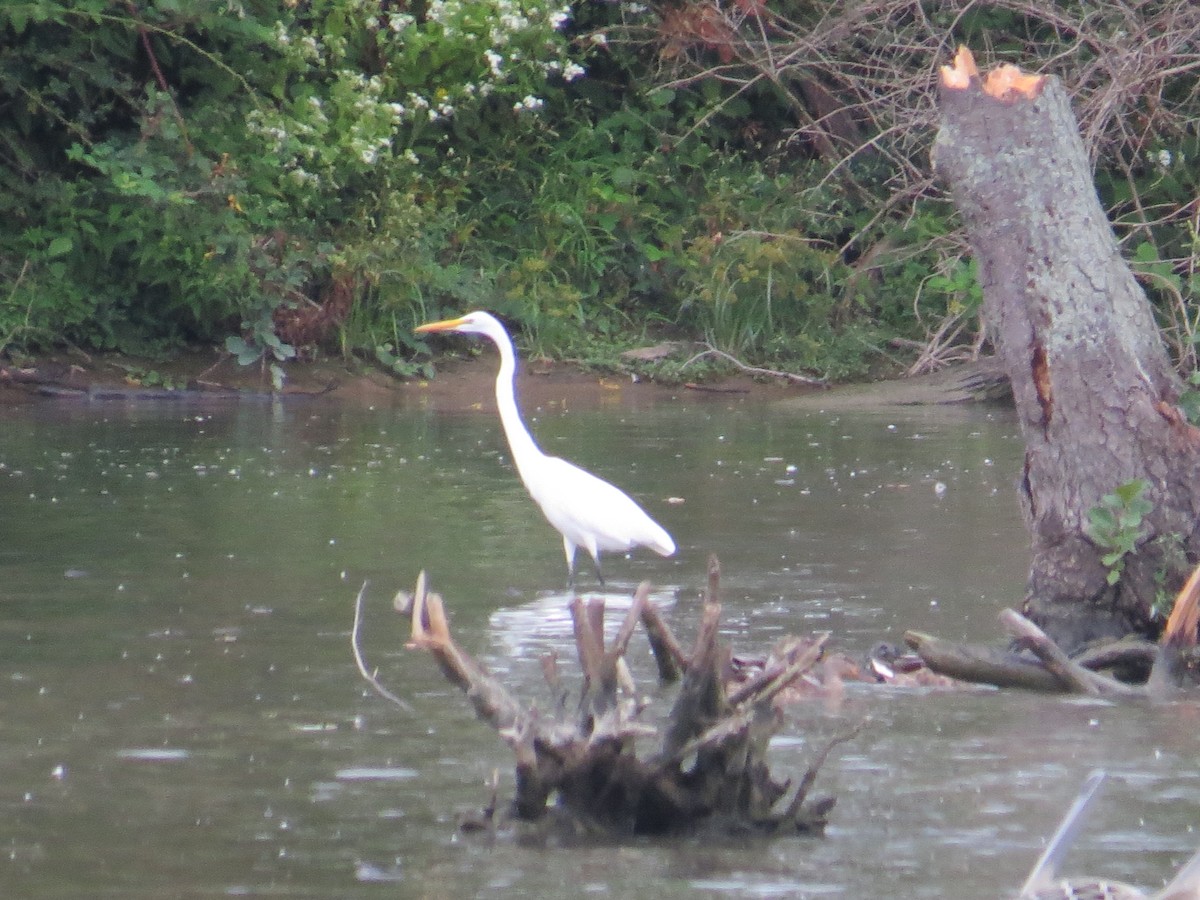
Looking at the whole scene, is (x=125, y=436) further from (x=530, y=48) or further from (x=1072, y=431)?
(x=1072, y=431)

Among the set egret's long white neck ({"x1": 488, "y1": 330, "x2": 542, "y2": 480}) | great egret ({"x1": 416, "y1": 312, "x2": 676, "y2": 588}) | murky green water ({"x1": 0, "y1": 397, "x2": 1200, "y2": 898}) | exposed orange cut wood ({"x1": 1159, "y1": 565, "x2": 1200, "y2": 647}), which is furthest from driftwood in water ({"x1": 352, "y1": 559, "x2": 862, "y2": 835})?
egret's long white neck ({"x1": 488, "y1": 330, "x2": 542, "y2": 480})

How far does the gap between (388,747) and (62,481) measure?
6.27 metres

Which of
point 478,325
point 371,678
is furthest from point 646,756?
point 478,325

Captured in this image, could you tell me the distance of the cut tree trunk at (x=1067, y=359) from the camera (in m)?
6.70

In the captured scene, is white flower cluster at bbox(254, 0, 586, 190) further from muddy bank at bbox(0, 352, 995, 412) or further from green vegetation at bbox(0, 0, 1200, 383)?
muddy bank at bbox(0, 352, 995, 412)

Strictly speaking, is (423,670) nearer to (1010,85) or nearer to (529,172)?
(1010,85)

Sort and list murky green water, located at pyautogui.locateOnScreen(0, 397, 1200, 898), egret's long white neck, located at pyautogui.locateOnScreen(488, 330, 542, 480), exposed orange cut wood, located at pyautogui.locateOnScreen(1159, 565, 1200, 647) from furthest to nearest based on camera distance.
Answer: egret's long white neck, located at pyautogui.locateOnScreen(488, 330, 542, 480) < exposed orange cut wood, located at pyautogui.locateOnScreen(1159, 565, 1200, 647) < murky green water, located at pyautogui.locateOnScreen(0, 397, 1200, 898)

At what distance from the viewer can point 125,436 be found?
14.0 meters

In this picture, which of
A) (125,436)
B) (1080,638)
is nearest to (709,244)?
(125,436)

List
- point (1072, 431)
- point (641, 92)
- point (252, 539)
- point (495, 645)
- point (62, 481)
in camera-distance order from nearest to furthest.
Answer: point (1072, 431), point (495, 645), point (252, 539), point (62, 481), point (641, 92)

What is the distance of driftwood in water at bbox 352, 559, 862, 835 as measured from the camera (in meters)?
4.91

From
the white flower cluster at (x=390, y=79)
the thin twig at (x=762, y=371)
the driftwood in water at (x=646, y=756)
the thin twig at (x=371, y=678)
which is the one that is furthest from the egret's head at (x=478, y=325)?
the thin twig at (x=762, y=371)

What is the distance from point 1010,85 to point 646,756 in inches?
121

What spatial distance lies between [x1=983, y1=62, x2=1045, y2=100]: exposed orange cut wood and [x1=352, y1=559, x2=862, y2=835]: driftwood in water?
2.72 metres
